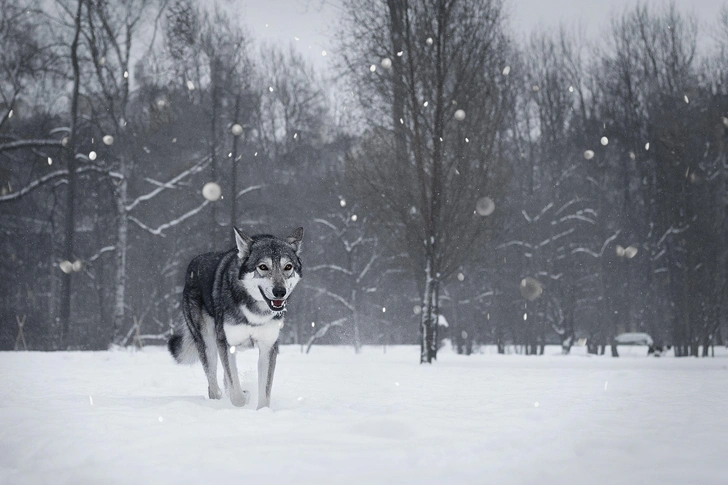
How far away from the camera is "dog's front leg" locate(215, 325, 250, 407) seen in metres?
5.84

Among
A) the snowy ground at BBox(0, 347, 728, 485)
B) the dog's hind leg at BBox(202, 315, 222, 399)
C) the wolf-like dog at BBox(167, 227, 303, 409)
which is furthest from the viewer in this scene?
the dog's hind leg at BBox(202, 315, 222, 399)

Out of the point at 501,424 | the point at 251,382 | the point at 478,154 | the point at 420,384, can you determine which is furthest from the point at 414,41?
the point at 501,424

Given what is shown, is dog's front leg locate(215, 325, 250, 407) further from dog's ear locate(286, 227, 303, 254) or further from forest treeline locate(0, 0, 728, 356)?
forest treeline locate(0, 0, 728, 356)

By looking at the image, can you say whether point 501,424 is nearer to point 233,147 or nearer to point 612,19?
point 233,147

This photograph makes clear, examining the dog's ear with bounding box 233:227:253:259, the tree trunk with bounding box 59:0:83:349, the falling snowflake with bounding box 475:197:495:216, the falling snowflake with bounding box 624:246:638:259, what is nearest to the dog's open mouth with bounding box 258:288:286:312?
the dog's ear with bounding box 233:227:253:259

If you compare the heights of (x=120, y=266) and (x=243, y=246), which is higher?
(x=120, y=266)

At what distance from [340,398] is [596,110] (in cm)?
2444

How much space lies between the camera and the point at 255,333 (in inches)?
222

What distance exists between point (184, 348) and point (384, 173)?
429 inches

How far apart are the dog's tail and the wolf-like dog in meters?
0.28

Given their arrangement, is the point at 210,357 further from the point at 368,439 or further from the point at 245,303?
the point at 368,439

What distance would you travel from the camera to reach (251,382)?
7371mm

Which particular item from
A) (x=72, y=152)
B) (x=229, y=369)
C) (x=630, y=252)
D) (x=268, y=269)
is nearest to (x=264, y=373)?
(x=229, y=369)

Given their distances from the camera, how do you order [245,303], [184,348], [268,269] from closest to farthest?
[268,269] → [245,303] → [184,348]
